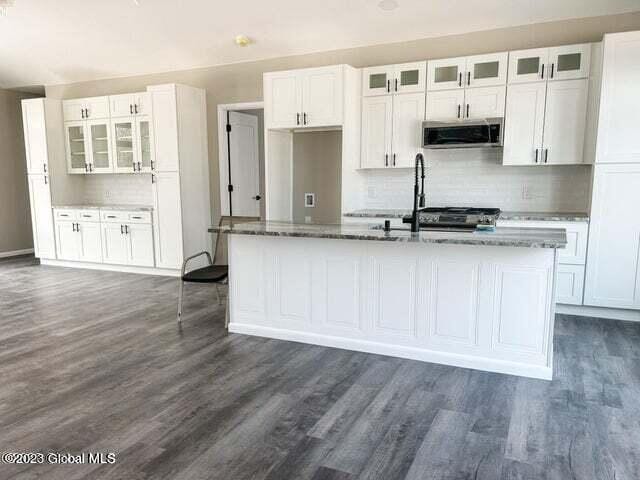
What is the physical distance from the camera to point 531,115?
4355mm

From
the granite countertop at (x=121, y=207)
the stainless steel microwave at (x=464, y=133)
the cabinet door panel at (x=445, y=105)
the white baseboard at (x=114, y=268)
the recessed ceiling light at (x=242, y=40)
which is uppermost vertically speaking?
the recessed ceiling light at (x=242, y=40)

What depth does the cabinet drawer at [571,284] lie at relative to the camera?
4164 mm

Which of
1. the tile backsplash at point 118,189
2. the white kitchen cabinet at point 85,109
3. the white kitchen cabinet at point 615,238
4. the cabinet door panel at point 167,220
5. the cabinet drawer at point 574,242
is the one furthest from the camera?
the tile backsplash at point 118,189

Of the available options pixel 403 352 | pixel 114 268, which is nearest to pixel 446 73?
pixel 403 352

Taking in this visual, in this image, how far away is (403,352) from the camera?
323 centimetres

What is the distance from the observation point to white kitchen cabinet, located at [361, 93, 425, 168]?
480 centimetres

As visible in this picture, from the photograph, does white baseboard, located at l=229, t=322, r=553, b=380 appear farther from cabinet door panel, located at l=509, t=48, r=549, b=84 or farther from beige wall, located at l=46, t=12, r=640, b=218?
beige wall, located at l=46, t=12, r=640, b=218

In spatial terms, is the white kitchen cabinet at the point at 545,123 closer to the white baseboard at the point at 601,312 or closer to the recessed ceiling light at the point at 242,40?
the white baseboard at the point at 601,312

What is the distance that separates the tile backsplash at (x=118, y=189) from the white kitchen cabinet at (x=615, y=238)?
550 cm

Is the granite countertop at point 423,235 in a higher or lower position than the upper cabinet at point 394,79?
lower

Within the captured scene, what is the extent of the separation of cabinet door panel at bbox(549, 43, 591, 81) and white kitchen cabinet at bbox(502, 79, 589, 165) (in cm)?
6

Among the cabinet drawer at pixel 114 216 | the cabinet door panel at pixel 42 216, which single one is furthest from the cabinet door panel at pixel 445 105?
the cabinet door panel at pixel 42 216

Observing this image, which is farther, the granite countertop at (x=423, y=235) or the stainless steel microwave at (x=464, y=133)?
the stainless steel microwave at (x=464, y=133)

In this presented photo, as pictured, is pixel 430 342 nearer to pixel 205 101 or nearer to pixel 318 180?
pixel 318 180
